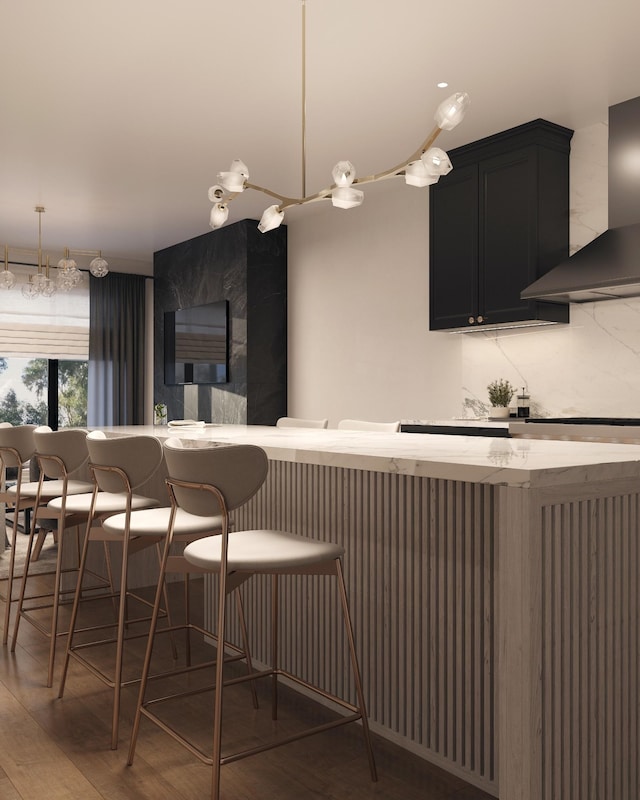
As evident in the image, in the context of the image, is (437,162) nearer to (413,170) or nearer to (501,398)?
(413,170)

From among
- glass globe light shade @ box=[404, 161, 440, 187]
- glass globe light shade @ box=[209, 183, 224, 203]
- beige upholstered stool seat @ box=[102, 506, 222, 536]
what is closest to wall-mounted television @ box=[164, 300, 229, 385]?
glass globe light shade @ box=[209, 183, 224, 203]

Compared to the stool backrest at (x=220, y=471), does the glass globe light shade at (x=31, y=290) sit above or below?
above

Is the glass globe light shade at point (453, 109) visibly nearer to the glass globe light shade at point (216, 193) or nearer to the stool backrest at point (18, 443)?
the glass globe light shade at point (216, 193)

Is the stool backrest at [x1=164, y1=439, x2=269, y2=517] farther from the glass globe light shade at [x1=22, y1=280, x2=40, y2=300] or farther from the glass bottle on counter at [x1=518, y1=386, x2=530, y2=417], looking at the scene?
the glass globe light shade at [x1=22, y1=280, x2=40, y2=300]

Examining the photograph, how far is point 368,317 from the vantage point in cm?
583

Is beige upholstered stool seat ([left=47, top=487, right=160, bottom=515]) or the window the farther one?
the window

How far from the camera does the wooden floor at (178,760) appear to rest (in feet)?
6.18

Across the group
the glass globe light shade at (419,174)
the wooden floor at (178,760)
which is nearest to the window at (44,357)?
the wooden floor at (178,760)

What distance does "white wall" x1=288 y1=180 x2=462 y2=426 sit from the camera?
5.32 metres

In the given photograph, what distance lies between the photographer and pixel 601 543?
165 cm

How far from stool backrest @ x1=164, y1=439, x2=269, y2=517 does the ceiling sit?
212 centimetres

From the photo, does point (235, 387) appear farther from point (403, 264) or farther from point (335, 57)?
point (335, 57)

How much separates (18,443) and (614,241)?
3172 millimetres

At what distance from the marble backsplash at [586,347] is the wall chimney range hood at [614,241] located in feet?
0.53
